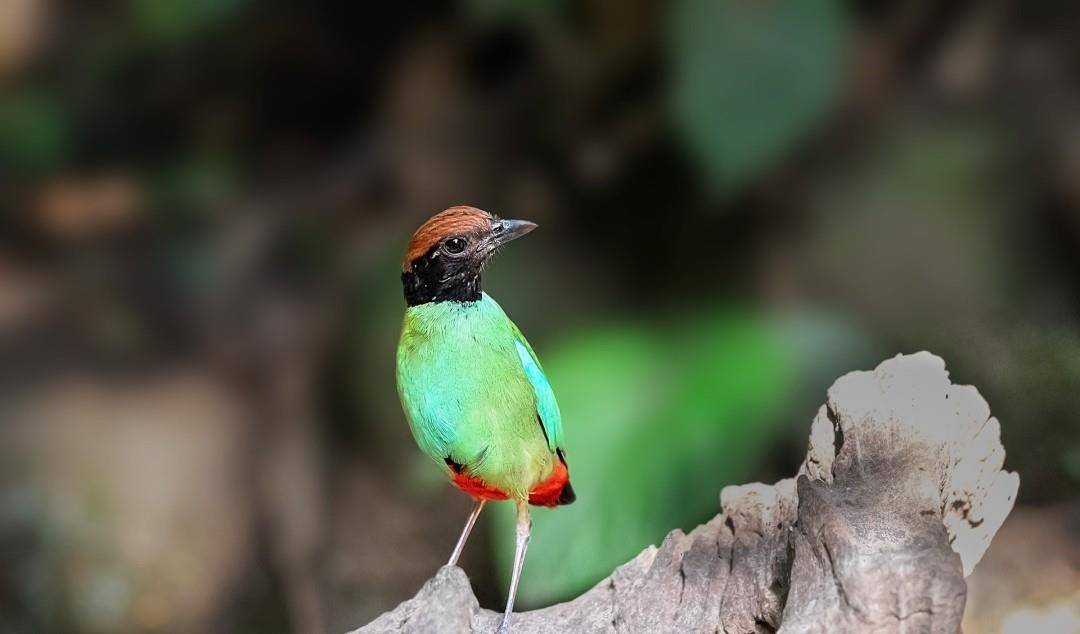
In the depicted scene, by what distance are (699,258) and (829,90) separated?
0.57 meters

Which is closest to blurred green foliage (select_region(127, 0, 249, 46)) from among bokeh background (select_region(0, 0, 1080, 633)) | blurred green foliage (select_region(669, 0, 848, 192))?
bokeh background (select_region(0, 0, 1080, 633))

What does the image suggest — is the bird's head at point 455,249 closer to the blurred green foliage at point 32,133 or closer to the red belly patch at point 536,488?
the red belly patch at point 536,488

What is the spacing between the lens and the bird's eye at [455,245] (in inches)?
62.3

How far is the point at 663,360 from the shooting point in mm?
2818

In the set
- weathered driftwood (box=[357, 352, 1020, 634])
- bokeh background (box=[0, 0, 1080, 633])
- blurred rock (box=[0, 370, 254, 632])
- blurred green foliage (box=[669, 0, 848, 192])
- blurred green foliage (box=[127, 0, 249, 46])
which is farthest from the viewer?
blurred rock (box=[0, 370, 254, 632])

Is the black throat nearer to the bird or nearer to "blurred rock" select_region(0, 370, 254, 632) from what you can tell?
the bird

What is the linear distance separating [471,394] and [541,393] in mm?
130

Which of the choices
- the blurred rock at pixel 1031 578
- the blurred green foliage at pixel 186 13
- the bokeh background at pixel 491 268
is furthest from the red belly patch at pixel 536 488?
the blurred green foliage at pixel 186 13

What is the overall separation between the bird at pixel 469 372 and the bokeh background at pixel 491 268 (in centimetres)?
92

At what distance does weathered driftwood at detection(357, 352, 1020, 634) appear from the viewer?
4.30ft

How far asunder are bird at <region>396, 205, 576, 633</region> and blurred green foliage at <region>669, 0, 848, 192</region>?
144 centimetres

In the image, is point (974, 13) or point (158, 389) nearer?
point (974, 13)

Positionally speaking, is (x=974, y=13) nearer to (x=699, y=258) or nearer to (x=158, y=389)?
(x=699, y=258)

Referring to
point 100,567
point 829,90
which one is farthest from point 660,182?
point 100,567
